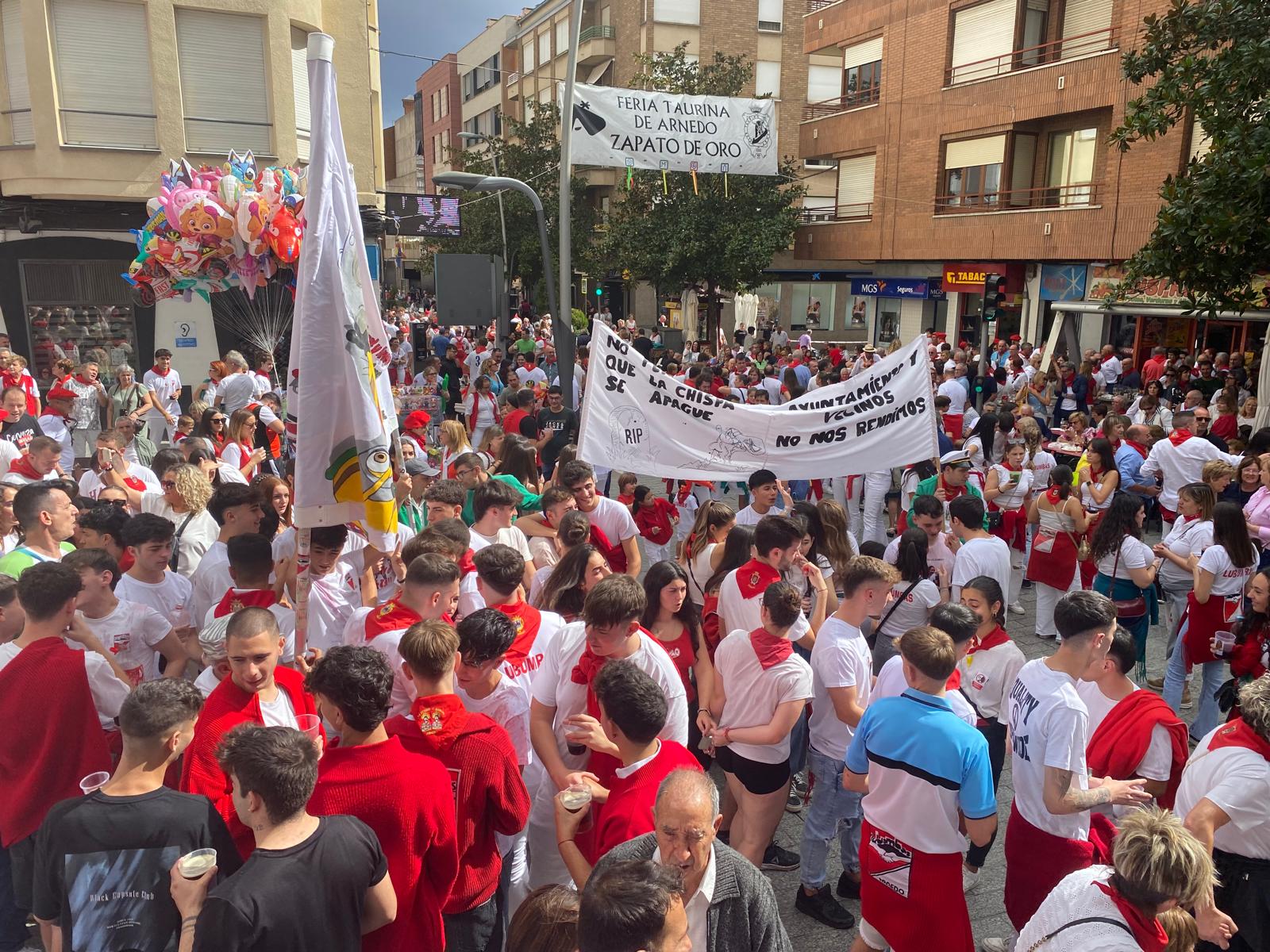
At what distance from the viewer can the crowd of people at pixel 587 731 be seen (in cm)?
265

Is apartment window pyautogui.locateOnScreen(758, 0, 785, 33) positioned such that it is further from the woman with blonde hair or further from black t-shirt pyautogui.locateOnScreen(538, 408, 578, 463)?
the woman with blonde hair

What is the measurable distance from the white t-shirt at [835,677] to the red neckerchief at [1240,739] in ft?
4.67

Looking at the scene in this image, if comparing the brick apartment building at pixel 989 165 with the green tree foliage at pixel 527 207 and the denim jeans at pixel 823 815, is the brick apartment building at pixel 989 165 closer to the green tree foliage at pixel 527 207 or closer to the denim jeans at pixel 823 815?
the green tree foliage at pixel 527 207

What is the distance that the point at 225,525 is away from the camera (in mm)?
5516

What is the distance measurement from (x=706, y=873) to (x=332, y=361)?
288cm

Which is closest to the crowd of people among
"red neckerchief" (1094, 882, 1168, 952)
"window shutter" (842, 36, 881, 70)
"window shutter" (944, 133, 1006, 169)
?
"red neckerchief" (1094, 882, 1168, 952)

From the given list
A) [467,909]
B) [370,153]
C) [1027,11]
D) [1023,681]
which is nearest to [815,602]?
[1023,681]

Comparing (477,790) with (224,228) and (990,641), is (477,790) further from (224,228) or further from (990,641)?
(224,228)

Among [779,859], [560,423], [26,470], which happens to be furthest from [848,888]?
[560,423]

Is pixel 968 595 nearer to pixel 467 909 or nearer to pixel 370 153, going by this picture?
pixel 467 909

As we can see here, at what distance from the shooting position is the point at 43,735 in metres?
3.61

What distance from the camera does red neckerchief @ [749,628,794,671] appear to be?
13.7ft

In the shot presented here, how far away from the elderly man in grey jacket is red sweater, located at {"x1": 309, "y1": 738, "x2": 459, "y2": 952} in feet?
2.10

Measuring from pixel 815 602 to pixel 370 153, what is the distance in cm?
1615
